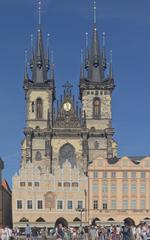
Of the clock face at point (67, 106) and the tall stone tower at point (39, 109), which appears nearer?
the tall stone tower at point (39, 109)

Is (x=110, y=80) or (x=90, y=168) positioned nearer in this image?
(x=90, y=168)

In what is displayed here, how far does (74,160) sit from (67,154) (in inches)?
66.5

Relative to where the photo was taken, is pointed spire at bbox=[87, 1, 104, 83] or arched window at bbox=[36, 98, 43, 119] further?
pointed spire at bbox=[87, 1, 104, 83]

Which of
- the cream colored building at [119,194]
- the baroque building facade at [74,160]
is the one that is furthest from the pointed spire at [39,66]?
the cream colored building at [119,194]

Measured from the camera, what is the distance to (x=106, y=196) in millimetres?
111000

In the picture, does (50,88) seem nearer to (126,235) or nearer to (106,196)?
(106,196)

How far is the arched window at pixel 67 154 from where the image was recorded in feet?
393

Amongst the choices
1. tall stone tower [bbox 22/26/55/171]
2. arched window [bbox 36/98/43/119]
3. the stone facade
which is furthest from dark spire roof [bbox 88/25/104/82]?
the stone facade

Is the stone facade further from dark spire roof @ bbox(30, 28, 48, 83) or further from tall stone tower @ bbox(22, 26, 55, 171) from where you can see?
dark spire roof @ bbox(30, 28, 48, 83)

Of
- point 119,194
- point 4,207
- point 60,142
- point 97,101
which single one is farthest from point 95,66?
point 4,207

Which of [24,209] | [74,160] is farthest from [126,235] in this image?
[74,160]

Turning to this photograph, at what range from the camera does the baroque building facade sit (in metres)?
111

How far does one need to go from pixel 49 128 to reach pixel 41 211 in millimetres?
16088

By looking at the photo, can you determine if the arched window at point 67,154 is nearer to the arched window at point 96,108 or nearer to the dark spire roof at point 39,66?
the arched window at point 96,108
